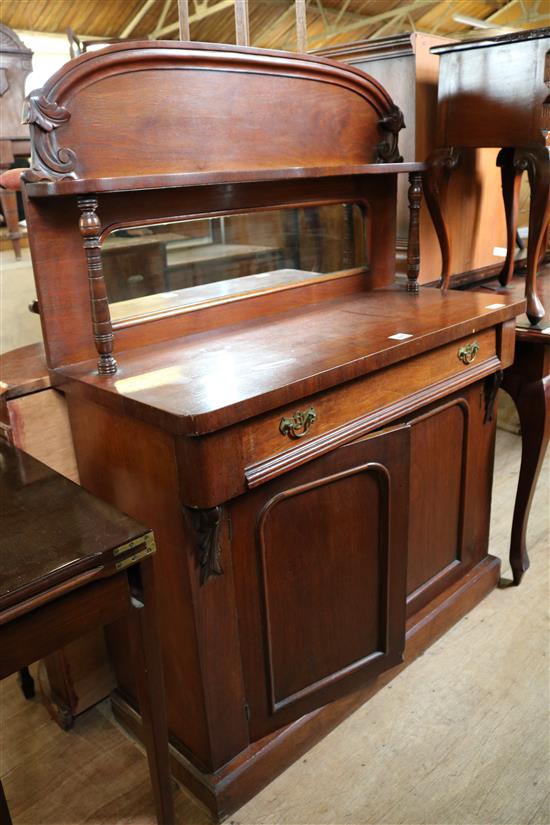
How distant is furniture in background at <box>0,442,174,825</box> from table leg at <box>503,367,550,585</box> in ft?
4.29

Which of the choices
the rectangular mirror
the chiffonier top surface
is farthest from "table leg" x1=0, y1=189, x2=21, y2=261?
the chiffonier top surface

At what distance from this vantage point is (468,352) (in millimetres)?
1769

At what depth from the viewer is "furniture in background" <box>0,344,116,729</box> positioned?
1.44m

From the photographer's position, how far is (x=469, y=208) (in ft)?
8.13

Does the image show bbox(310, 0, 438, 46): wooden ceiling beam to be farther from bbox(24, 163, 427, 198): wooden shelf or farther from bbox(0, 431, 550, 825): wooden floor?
bbox(0, 431, 550, 825): wooden floor

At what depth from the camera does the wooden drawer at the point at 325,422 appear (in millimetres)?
1219

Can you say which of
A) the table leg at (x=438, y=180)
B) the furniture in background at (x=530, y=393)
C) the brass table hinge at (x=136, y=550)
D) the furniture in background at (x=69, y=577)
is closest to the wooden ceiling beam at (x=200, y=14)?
the table leg at (x=438, y=180)

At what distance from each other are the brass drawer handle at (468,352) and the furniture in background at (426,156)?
0.62 m

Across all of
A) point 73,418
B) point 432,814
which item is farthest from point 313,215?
point 432,814

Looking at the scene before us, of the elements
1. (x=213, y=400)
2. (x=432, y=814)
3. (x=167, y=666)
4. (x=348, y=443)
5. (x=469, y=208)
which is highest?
(x=469, y=208)

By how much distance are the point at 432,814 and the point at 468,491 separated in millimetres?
839

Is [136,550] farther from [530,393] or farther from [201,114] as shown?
[530,393]

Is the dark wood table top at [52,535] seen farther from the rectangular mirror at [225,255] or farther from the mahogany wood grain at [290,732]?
the mahogany wood grain at [290,732]

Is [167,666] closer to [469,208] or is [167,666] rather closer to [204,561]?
[204,561]
